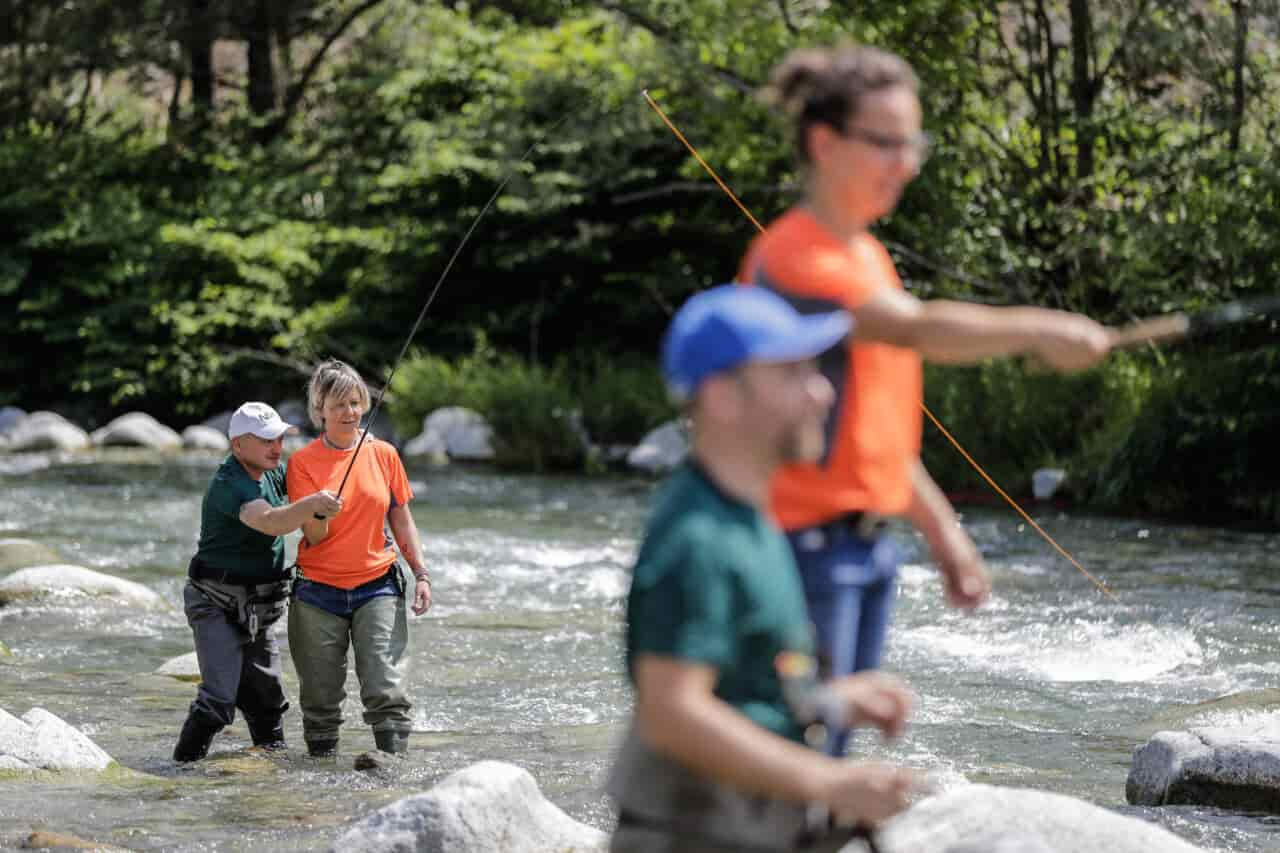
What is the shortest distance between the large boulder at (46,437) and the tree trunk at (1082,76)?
12121mm

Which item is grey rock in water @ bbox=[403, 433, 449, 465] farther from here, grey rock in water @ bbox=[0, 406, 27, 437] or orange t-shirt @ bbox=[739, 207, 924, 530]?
orange t-shirt @ bbox=[739, 207, 924, 530]

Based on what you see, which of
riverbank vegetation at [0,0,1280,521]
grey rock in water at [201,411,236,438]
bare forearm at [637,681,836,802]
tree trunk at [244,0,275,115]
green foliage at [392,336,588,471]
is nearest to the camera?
bare forearm at [637,681,836,802]

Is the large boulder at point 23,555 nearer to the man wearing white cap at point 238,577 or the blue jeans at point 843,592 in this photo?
the man wearing white cap at point 238,577

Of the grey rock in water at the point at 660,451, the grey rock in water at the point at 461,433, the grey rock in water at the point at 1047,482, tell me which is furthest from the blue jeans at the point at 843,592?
the grey rock in water at the point at 461,433

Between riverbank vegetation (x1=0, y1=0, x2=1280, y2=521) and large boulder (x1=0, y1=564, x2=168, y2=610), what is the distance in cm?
791

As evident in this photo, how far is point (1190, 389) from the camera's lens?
14.2m

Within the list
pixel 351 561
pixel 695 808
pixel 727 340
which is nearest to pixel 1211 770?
pixel 351 561

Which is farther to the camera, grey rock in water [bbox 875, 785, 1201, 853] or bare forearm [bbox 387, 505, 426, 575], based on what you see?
bare forearm [bbox 387, 505, 426, 575]

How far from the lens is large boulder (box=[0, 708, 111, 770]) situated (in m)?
5.89

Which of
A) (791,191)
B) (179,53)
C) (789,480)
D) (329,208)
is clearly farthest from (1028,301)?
(179,53)

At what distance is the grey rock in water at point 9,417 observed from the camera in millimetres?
24031

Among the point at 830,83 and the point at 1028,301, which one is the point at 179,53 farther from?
the point at 830,83

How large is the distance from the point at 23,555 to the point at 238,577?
570 cm

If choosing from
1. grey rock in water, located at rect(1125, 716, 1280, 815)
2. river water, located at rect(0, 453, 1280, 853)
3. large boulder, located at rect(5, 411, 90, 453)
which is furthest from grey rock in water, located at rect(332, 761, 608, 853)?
large boulder, located at rect(5, 411, 90, 453)
